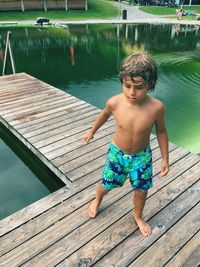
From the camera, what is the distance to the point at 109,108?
3014 mm

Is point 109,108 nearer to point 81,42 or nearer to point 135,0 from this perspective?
point 81,42

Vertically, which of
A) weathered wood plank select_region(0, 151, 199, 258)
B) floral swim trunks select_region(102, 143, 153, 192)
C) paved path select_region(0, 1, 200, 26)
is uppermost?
floral swim trunks select_region(102, 143, 153, 192)

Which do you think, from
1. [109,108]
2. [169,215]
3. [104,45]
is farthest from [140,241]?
[104,45]

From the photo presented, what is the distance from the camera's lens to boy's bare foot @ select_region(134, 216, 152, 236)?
3484 millimetres

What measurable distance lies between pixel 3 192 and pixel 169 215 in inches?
142

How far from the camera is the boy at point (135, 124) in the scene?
2.52 m

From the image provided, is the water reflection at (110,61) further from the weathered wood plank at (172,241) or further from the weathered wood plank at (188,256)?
the weathered wood plank at (188,256)

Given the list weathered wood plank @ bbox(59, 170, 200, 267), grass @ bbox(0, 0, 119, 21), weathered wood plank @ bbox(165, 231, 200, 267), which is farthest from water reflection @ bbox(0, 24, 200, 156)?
grass @ bbox(0, 0, 119, 21)

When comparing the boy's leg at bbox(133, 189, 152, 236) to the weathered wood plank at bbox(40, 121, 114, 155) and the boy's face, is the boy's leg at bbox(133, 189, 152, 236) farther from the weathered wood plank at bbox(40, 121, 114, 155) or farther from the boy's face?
the weathered wood plank at bbox(40, 121, 114, 155)

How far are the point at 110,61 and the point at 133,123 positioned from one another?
14389 mm

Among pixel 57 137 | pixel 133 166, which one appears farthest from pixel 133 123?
pixel 57 137

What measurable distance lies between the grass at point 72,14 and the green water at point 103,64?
312 inches

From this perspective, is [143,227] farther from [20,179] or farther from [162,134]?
[20,179]

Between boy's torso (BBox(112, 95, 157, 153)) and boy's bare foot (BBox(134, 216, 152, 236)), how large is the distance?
3.81 ft
